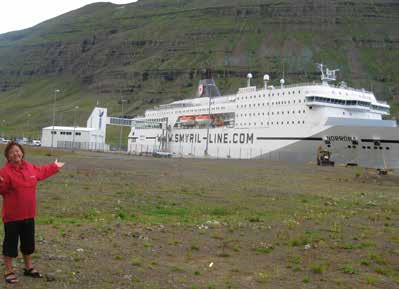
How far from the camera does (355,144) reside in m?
44.6

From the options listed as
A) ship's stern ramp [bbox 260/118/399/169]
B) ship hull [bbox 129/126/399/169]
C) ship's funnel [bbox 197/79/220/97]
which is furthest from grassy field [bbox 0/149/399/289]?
ship's funnel [bbox 197/79/220/97]

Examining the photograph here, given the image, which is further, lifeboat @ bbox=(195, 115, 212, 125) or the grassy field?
lifeboat @ bbox=(195, 115, 212, 125)

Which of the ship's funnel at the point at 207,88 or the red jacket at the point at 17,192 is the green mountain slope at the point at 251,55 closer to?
the ship's funnel at the point at 207,88

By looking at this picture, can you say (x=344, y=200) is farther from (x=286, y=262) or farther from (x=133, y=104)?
(x=133, y=104)

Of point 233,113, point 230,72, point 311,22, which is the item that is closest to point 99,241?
point 233,113

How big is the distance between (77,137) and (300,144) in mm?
53660

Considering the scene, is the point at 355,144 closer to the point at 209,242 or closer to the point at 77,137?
the point at 209,242

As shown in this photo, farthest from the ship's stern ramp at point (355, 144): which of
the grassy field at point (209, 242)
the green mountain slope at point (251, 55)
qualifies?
the green mountain slope at point (251, 55)

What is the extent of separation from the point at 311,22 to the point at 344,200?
173 m

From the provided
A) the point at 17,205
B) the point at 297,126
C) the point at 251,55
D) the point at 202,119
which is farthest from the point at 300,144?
the point at 251,55

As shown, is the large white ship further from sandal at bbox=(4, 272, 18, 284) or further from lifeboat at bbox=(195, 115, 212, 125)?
sandal at bbox=(4, 272, 18, 284)

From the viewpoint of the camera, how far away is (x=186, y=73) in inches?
6668

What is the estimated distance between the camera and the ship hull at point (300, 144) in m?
43.1

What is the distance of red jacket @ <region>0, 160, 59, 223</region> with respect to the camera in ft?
20.5
